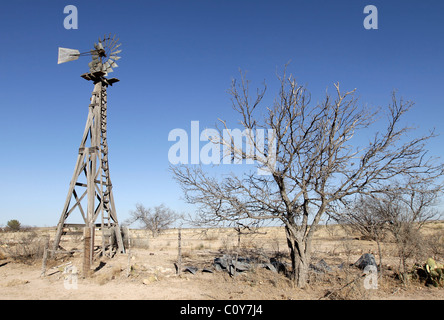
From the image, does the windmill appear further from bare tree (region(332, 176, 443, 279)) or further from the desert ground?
bare tree (region(332, 176, 443, 279))

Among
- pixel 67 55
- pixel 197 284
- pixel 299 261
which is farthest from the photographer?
pixel 67 55

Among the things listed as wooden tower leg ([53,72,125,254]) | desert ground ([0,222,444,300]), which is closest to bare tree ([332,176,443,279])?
desert ground ([0,222,444,300])

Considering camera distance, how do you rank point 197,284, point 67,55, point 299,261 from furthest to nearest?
1. point 67,55
2. point 197,284
3. point 299,261

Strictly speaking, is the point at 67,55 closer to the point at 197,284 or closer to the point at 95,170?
the point at 95,170

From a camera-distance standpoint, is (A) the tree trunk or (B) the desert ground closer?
(B) the desert ground

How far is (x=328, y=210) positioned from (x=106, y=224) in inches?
491

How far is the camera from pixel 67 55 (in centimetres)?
1516

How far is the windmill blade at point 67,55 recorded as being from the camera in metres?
15.0

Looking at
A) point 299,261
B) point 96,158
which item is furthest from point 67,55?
point 299,261

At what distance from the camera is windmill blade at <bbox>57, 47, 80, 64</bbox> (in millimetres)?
15000

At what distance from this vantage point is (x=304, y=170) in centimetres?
950

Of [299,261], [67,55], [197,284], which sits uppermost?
[67,55]

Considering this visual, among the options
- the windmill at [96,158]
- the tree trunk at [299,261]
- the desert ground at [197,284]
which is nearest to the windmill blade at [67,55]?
the windmill at [96,158]
